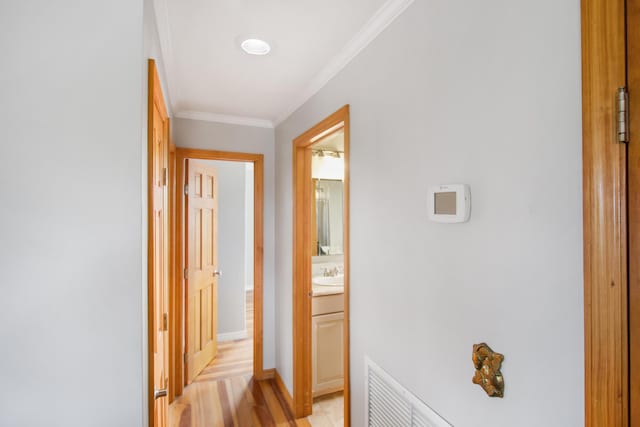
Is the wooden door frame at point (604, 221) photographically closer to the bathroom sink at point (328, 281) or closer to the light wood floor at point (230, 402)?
the light wood floor at point (230, 402)

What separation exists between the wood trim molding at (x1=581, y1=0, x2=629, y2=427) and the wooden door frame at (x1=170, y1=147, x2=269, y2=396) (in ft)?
8.90

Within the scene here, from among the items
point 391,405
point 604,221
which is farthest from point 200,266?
point 604,221

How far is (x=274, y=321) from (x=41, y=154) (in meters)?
2.59

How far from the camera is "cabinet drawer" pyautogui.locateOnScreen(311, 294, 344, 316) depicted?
2773 millimetres

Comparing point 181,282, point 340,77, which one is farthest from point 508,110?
point 181,282

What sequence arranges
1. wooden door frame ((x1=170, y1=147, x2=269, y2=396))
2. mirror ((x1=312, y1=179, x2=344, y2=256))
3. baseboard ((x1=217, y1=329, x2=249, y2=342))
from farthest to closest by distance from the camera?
baseboard ((x1=217, y1=329, x2=249, y2=342)) → mirror ((x1=312, y1=179, x2=344, y2=256)) → wooden door frame ((x1=170, y1=147, x2=269, y2=396))

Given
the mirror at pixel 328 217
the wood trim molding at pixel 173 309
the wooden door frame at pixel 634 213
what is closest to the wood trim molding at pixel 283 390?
the wood trim molding at pixel 173 309

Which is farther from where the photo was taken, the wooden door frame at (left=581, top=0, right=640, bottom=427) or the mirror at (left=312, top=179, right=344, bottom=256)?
the mirror at (left=312, top=179, right=344, bottom=256)

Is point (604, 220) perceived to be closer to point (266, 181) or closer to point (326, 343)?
point (326, 343)

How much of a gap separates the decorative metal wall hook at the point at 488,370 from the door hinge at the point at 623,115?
2.06 feet

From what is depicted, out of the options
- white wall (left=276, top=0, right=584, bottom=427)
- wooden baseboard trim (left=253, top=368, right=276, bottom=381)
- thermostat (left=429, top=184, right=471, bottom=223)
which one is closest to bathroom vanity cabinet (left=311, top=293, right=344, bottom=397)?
wooden baseboard trim (left=253, top=368, right=276, bottom=381)

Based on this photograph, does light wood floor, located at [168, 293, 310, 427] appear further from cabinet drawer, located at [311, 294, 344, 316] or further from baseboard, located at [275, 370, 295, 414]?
cabinet drawer, located at [311, 294, 344, 316]

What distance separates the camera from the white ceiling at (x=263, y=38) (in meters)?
1.47

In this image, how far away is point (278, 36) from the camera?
1.71 metres
